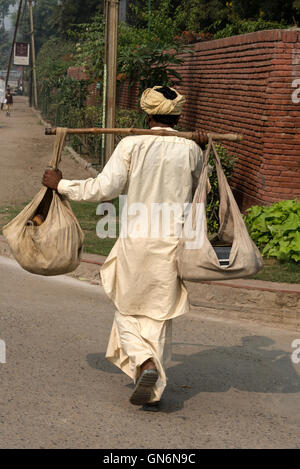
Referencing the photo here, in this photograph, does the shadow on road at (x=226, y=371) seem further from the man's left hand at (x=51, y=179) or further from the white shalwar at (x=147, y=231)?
the man's left hand at (x=51, y=179)

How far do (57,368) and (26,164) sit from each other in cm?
1328

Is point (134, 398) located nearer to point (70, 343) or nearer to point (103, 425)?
point (103, 425)

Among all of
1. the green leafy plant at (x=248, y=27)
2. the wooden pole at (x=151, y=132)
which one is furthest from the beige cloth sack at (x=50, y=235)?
the green leafy plant at (x=248, y=27)

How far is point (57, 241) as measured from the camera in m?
4.74

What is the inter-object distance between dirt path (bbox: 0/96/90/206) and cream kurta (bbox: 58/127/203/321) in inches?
322

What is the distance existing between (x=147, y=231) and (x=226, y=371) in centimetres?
141

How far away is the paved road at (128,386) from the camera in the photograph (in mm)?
4215

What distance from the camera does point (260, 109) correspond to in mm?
Result: 10484

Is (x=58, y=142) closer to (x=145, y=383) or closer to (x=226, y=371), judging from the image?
(x=145, y=383)

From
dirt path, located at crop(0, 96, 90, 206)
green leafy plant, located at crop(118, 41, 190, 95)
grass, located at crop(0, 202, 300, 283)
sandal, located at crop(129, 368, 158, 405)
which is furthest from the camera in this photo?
green leafy plant, located at crop(118, 41, 190, 95)

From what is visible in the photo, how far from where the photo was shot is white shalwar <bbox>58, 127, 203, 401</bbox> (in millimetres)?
4480

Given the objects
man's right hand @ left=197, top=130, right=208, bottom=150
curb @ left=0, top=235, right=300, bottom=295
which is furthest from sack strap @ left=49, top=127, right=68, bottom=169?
curb @ left=0, top=235, right=300, bottom=295

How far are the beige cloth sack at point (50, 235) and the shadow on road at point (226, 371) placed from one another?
3.23ft
